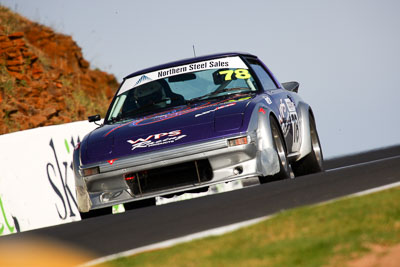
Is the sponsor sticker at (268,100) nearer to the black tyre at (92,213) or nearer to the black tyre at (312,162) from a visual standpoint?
the black tyre at (312,162)

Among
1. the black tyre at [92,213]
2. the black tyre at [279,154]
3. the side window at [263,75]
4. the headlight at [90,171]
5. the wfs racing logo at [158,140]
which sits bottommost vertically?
the black tyre at [92,213]

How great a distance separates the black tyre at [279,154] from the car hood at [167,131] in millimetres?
392

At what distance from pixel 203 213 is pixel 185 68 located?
3379 millimetres

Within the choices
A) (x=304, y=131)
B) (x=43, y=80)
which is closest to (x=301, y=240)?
(x=304, y=131)

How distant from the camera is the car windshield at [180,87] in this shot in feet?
27.8

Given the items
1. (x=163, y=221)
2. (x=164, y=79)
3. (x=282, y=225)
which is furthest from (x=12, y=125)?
(x=282, y=225)

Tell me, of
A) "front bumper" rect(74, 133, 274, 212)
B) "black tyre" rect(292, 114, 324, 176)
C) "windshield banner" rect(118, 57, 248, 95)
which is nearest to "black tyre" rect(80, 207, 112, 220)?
"front bumper" rect(74, 133, 274, 212)

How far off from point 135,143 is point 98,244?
2271 mm

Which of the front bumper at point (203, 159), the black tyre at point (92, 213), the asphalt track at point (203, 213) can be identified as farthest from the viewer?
the black tyre at point (92, 213)

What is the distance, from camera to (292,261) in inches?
150

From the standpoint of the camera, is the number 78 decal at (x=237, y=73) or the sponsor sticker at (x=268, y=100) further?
the number 78 decal at (x=237, y=73)

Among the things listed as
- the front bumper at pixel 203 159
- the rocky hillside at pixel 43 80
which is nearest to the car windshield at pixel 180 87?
the front bumper at pixel 203 159

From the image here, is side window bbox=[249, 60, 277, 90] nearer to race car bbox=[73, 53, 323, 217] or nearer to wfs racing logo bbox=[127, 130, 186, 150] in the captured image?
race car bbox=[73, 53, 323, 217]

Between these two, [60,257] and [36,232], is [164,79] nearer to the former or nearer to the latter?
[36,232]
